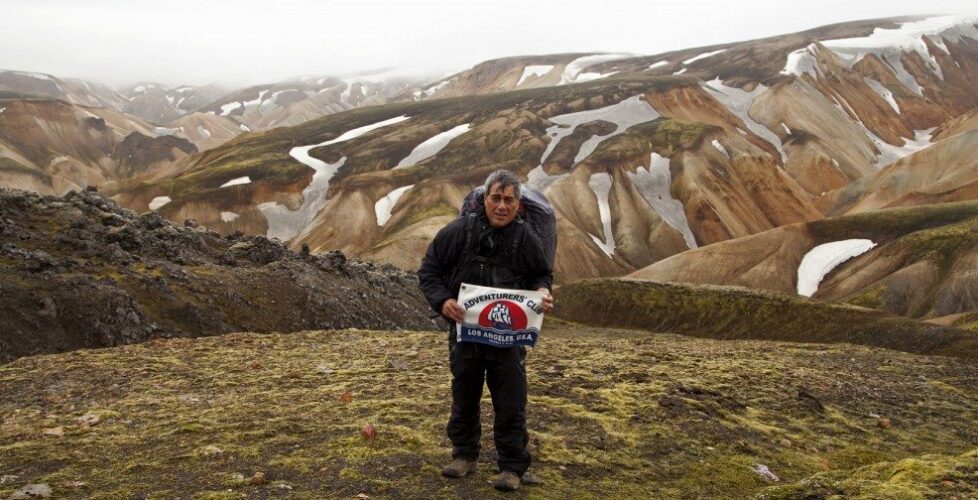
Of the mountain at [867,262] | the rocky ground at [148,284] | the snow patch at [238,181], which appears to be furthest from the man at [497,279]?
the snow patch at [238,181]

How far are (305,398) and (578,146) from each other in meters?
99.7

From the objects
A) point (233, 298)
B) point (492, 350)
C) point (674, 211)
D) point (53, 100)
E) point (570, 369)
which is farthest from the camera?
point (53, 100)

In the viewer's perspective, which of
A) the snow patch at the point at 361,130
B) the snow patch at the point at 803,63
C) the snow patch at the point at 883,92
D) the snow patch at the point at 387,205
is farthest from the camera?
the snow patch at the point at 883,92

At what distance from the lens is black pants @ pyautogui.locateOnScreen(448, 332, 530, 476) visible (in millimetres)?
7199

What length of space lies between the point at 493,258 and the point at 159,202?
105935mm

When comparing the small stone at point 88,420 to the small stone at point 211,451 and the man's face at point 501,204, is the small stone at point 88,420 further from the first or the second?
the man's face at point 501,204

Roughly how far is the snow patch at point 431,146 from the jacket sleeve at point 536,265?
105 meters

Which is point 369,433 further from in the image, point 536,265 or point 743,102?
point 743,102

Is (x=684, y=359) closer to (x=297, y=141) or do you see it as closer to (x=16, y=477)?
(x=16, y=477)

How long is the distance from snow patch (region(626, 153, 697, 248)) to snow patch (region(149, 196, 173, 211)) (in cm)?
6334

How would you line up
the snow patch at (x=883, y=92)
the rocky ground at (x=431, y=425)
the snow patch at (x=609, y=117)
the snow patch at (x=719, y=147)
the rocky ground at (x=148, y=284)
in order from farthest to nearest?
the snow patch at (x=883, y=92), the snow patch at (x=609, y=117), the snow patch at (x=719, y=147), the rocky ground at (x=148, y=284), the rocky ground at (x=431, y=425)

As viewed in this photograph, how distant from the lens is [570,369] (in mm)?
14109

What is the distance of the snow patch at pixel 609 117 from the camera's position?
4444 inches

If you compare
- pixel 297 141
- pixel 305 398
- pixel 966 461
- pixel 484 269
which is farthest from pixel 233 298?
pixel 297 141
